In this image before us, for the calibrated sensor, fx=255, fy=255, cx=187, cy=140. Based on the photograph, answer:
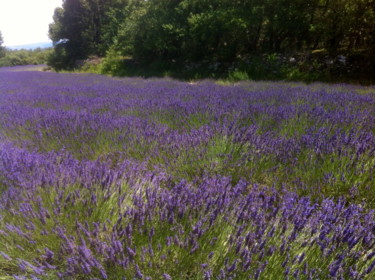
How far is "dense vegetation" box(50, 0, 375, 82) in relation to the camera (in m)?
8.21

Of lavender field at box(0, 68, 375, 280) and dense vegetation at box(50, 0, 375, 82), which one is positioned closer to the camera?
lavender field at box(0, 68, 375, 280)

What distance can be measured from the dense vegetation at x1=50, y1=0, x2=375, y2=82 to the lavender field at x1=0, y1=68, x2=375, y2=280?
645 cm

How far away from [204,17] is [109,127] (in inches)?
360

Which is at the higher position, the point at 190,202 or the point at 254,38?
Answer: the point at 254,38

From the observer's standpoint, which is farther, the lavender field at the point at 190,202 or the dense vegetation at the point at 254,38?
the dense vegetation at the point at 254,38

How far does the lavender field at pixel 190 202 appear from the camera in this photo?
3.87 ft

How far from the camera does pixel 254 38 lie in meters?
11.1

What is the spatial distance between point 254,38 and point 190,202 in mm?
11168

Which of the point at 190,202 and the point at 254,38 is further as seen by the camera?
the point at 254,38

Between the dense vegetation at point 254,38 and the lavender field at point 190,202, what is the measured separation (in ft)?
21.2

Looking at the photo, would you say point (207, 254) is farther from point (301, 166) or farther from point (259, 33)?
point (259, 33)

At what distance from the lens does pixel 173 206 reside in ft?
4.73

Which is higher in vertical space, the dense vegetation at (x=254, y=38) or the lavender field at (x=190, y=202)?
the dense vegetation at (x=254, y=38)

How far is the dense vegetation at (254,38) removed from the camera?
821cm
